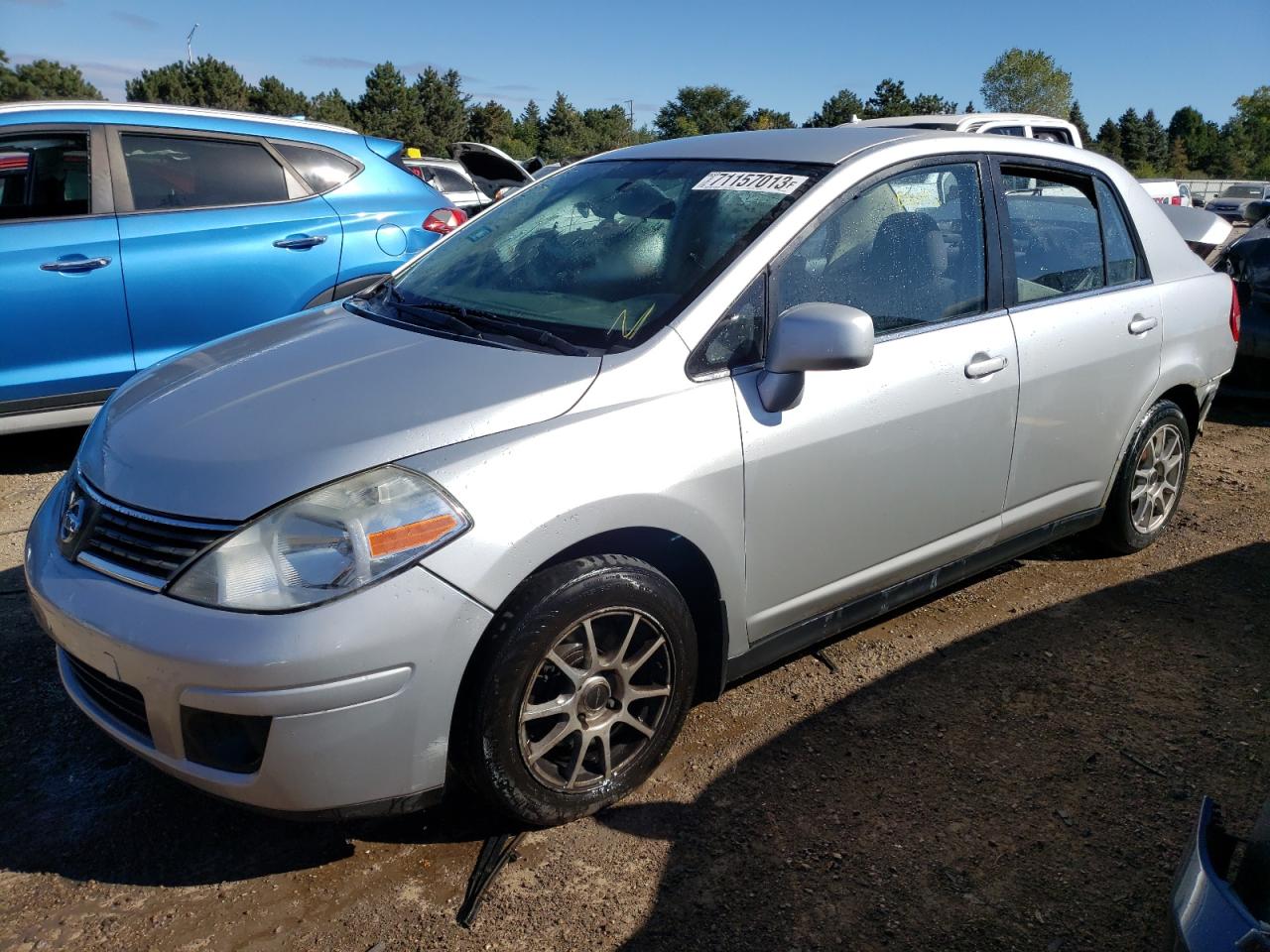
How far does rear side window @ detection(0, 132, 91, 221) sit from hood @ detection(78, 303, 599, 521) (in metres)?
2.82

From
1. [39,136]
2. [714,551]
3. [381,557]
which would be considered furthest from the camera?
[39,136]

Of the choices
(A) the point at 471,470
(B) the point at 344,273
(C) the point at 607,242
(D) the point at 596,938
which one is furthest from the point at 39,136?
(D) the point at 596,938

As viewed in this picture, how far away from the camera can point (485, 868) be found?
8.03 feet

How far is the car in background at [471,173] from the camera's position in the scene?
14.8 metres

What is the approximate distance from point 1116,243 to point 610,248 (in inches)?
83.2

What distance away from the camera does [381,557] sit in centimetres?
213

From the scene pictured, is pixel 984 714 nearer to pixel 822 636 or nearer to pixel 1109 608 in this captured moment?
pixel 822 636

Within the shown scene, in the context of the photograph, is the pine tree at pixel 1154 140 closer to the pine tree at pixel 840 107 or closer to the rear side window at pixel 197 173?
the pine tree at pixel 840 107

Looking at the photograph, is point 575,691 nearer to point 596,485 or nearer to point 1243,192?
point 596,485

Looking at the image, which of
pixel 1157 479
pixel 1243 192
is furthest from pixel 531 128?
pixel 1157 479

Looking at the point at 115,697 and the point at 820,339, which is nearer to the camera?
the point at 115,697

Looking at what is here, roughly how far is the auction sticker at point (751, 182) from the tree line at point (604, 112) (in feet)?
140

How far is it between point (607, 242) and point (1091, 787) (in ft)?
6.83

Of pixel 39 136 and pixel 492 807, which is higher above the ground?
pixel 39 136
